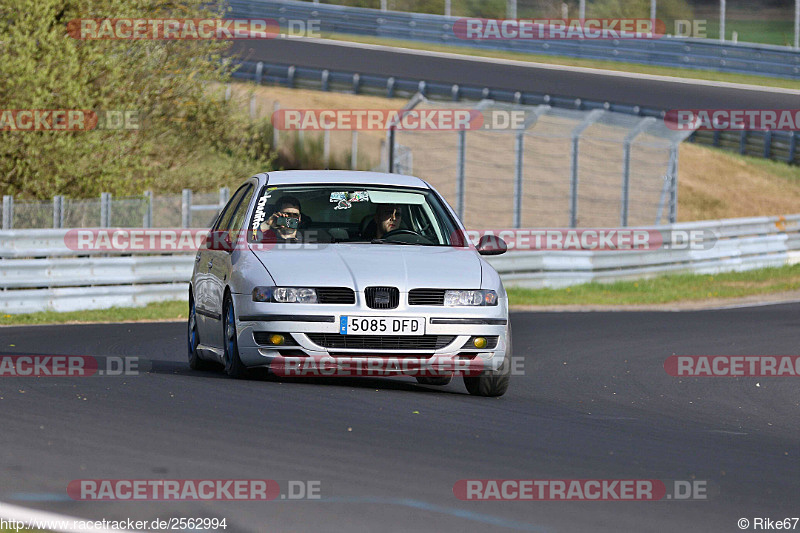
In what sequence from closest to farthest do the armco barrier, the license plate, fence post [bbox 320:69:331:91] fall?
1. the license plate
2. the armco barrier
3. fence post [bbox 320:69:331:91]

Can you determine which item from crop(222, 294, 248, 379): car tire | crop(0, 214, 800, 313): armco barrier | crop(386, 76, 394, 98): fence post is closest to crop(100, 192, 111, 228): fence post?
crop(0, 214, 800, 313): armco barrier

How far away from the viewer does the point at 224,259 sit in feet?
33.8

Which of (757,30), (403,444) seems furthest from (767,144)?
(403,444)

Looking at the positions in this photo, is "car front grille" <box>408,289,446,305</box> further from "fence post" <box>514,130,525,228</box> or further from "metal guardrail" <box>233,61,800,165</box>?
"metal guardrail" <box>233,61,800,165</box>

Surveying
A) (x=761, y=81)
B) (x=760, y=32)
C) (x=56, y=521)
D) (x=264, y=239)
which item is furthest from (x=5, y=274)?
(x=760, y=32)

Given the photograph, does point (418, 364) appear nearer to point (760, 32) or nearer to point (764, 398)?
point (764, 398)

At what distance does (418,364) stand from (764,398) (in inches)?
128

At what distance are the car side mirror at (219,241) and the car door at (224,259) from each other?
25mm

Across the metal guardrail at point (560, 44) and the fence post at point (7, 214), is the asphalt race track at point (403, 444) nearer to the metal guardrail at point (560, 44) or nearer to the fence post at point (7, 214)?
the fence post at point (7, 214)

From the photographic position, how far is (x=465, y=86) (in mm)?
38688

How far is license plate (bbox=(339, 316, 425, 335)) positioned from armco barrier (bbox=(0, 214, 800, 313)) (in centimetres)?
1020

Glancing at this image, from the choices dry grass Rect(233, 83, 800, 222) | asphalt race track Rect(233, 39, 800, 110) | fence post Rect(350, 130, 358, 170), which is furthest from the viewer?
asphalt race track Rect(233, 39, 800, 110)

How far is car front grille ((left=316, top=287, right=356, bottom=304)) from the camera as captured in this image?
921 centimetres

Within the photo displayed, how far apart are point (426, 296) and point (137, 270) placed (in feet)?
36.9
